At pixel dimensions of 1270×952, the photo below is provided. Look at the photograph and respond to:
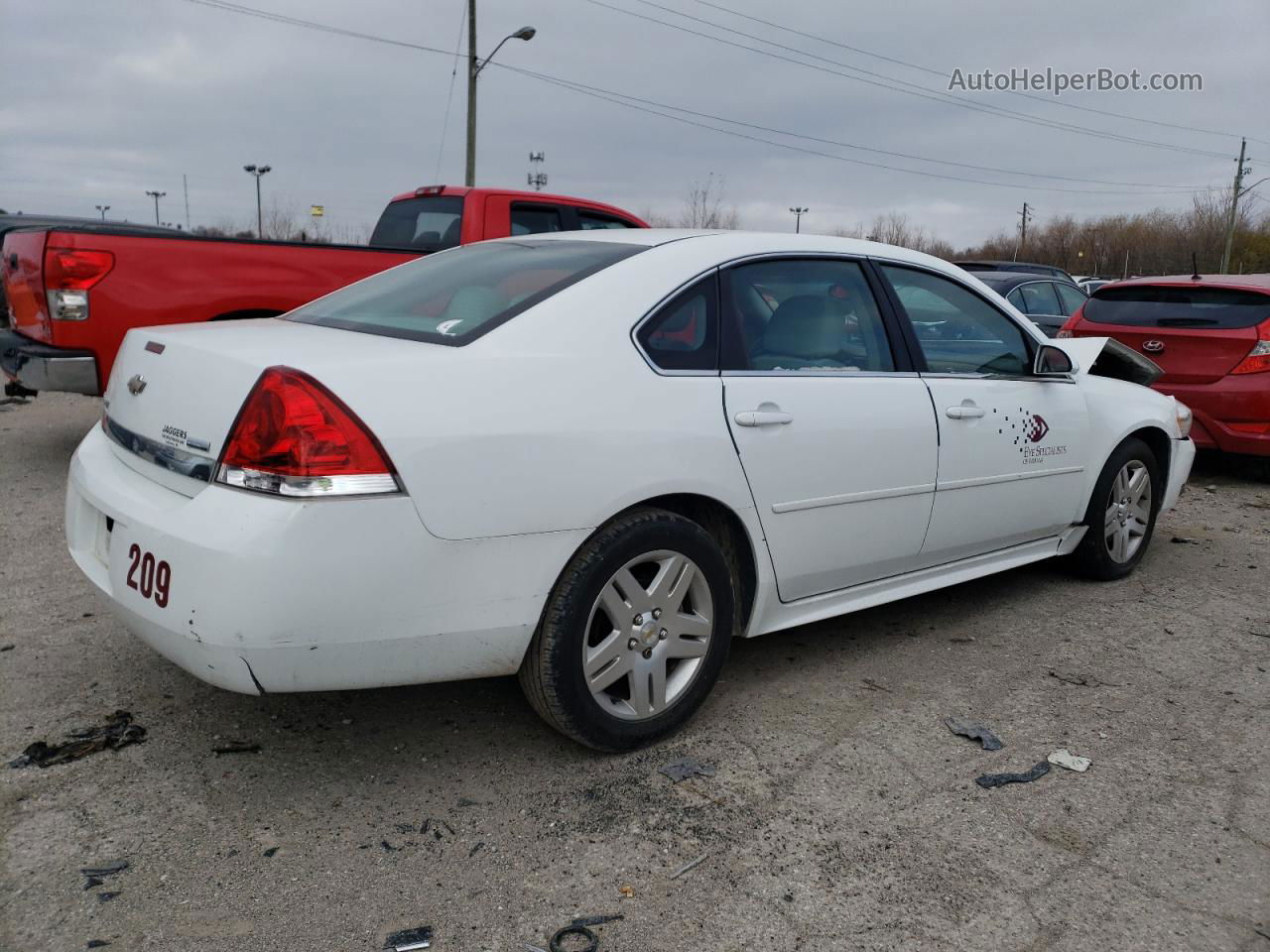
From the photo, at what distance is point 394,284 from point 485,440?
1.25 metres

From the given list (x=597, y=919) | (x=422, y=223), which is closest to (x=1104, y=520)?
(x=597, y=919)

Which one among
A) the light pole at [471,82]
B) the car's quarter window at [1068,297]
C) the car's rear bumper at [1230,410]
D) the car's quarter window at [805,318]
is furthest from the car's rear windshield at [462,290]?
the light pole at [471,82]

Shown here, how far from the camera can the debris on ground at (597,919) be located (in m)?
2.33

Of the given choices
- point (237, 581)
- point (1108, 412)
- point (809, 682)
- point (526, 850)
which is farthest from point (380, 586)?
point (1108, 412)

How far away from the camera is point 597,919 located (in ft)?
7.68

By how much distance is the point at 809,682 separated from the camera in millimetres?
3705

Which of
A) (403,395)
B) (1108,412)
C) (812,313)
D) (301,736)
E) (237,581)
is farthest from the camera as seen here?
(1108,412)

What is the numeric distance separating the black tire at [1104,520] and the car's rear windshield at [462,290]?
8.80 feet

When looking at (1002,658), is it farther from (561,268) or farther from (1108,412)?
(561,268)

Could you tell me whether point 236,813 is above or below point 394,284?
below

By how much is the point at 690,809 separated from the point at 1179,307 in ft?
21.3

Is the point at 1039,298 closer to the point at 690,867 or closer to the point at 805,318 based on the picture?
the point at 805,318

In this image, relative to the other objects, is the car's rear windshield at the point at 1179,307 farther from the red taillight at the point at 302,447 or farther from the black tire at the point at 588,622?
the red taillight at the point at 302,447

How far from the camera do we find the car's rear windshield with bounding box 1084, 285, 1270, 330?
735 cm
